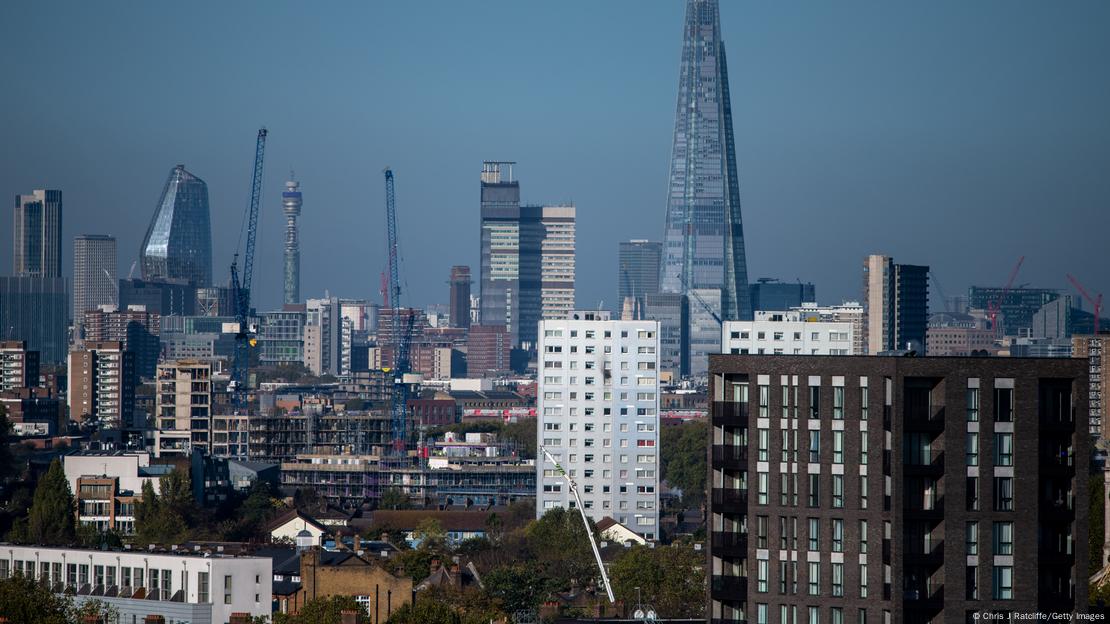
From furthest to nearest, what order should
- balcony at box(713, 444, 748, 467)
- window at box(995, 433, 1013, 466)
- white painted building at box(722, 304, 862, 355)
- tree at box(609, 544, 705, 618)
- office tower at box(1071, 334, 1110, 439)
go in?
office tower at box(1071, 334, 1110, 439)
white painted building at box(722, 304, 862, 355)
tree at box(609, 544, 705, 618)
balcony at box(713, 444, 748, 467)
window at box(995, 433, 1013, 466)

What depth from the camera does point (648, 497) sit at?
354ft

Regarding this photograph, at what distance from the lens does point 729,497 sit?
143ft

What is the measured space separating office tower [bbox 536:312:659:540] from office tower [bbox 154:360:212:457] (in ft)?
123

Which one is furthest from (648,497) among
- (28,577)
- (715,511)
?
(715,511)

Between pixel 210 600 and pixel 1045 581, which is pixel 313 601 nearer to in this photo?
pixel 210 600

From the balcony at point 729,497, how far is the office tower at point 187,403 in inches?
4028

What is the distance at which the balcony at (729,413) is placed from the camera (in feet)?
143

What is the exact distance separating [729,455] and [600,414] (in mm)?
67797

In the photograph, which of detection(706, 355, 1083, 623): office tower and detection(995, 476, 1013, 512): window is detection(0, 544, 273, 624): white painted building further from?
detection(995, 476, 1013, 512): window

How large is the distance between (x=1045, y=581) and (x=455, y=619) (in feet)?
51.4

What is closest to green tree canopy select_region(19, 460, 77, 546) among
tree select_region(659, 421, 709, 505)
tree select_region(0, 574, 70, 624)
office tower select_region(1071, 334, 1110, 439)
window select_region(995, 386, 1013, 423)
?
tree select_region(0, 574, 70, 624)

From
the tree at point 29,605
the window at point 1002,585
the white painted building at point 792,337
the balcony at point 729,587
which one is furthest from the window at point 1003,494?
the white painted building at point 792,337

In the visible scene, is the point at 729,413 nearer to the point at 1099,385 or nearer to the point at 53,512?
the point at 53,512

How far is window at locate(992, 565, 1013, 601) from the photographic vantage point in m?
40.9
